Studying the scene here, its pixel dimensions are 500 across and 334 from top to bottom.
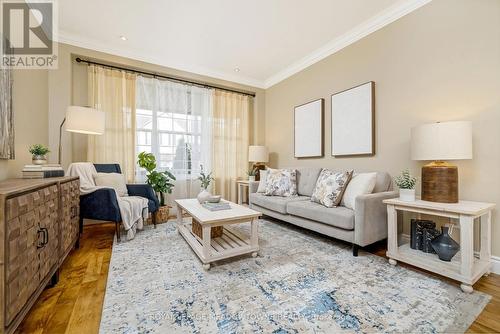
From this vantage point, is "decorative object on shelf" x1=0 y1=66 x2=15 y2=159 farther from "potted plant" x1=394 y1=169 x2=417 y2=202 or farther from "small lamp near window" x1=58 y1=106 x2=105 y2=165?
"potted plant" x1=394 y1=169 x2=417 y2=202

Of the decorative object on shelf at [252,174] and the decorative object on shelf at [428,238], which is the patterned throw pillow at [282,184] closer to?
the decorative object on shelf at [252,174]

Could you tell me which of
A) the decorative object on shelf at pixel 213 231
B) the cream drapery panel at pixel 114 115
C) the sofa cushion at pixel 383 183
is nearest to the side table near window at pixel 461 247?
the sofa cushion at pixel 383 183

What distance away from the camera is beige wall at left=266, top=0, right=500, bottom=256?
1.83 m

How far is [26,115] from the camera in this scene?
87.8 inches

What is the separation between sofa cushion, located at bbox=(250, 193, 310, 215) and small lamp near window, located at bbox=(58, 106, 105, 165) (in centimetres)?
229

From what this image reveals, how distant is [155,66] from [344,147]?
131 inches

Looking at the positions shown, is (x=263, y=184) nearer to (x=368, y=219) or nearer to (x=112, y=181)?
(x=368, y=219)

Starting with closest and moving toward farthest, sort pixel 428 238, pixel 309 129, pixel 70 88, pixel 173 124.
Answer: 1. pixel 428 238
2. pixel 70 88
3. pixel 309 129
4. pixel 173 124

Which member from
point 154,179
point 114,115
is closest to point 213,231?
point 154,179

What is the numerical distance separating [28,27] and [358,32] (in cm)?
382

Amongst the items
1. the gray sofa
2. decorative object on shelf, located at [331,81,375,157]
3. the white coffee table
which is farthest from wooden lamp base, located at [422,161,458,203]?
the white coffee table

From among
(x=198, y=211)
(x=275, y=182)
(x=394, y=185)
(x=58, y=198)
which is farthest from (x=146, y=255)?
(x=394, y=185)

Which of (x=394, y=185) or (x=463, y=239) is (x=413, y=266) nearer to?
(x=463, y=239)

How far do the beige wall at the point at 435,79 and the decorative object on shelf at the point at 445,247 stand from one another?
44cm
